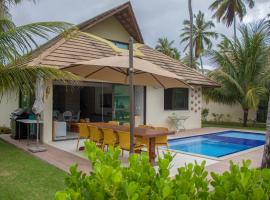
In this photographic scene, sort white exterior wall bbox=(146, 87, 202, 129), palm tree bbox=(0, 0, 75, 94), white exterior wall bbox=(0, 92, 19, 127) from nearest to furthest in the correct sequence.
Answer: palm tree bbox=(0, 0, 75, 94), white exterior wall bbox=(0, 92, 19, 127), white exterior wall bbox=(146, 87, 202, 129)

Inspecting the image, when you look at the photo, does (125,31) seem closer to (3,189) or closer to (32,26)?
(32,26)

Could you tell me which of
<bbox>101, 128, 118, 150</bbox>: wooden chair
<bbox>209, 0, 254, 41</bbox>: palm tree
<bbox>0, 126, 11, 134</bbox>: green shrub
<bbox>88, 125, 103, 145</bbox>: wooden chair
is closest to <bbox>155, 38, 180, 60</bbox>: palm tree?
<bbox>209, 0, 254, 41</bbox>: palm tree

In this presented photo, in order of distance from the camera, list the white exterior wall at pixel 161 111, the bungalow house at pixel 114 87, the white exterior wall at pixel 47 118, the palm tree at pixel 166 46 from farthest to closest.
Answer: the palm tree at pixel 166 46, the white exterior wall at pixel 161 111, the bungalow house at pixel 114 87, the white exterior wall at pixel 47 118

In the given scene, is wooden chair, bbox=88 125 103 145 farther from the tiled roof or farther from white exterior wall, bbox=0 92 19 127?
white exterior wall, bbox=0 92 19 127

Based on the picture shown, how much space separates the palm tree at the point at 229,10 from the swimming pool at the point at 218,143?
61.7 feet

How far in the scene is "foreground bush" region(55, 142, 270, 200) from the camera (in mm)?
1963

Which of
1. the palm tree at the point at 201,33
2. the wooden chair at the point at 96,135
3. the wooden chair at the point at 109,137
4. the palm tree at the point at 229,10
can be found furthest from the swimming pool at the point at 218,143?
the palm tree at the point at 201,33

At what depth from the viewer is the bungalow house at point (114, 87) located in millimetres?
12820

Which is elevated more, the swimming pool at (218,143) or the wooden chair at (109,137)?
the wooden chair at (109,137)

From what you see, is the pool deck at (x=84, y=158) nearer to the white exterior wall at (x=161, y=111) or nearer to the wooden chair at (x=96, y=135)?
the wooden chair at (x=96, y=135)

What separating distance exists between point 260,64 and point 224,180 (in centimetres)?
2110

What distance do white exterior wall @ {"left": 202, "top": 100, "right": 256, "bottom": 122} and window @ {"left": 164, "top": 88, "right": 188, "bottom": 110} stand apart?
304 inches

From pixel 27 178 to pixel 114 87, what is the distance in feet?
30.0

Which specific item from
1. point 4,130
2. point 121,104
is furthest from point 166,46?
point 4,130
